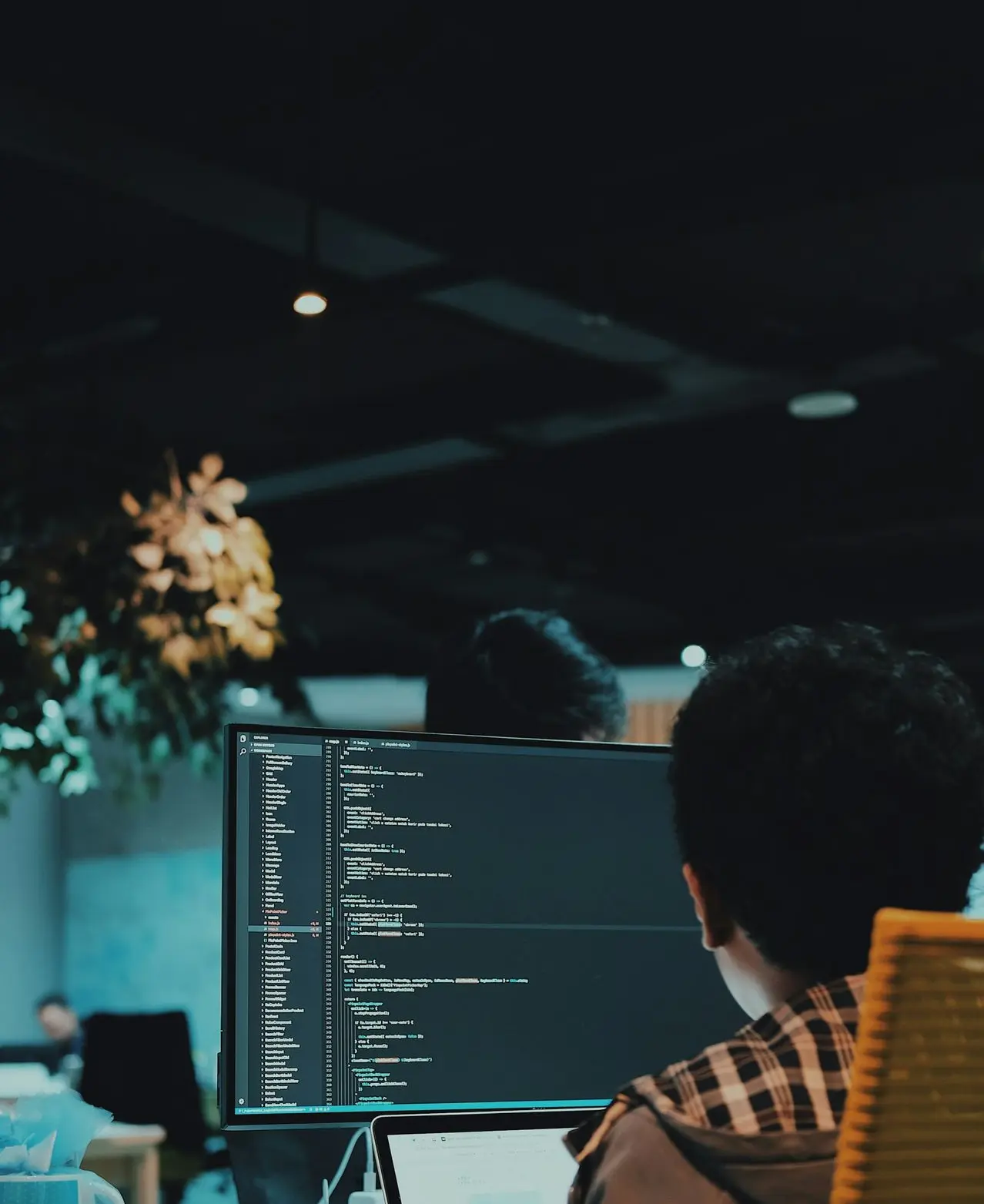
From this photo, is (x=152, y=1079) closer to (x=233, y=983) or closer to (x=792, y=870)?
(x=233, y=983)

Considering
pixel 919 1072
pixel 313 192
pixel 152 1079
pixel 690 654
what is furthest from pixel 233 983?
pixel 690 654

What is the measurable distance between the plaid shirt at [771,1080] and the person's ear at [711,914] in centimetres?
11

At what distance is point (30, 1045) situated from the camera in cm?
473

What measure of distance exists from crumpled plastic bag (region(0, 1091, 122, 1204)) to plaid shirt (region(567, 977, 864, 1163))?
1.82 feet

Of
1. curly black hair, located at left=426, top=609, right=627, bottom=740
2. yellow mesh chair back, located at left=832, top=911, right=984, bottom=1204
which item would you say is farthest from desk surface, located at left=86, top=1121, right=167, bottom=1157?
yellow mesh chair back, located at left=832, top=911, right=984, bottom=1204

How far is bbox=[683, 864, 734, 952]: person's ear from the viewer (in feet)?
3.34

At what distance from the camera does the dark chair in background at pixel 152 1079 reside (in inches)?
137

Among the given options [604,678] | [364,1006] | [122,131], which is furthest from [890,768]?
[122,131]

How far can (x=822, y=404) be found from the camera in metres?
5.03

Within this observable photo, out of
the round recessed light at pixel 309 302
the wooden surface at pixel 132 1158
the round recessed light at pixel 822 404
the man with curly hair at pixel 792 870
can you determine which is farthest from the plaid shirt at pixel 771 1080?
the round recessed light at pixel 822 404

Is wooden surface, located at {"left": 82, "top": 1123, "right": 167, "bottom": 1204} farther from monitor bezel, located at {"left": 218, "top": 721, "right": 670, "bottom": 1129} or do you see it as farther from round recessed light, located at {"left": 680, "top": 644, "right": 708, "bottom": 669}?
round recessed light, located at {"left": 680, "top": 644, "right": 708, "bottom": 669}

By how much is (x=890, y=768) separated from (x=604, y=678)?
108cm

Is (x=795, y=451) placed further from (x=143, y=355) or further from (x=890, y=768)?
(x=890, y=768)

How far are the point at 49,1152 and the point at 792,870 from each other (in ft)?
2.29
